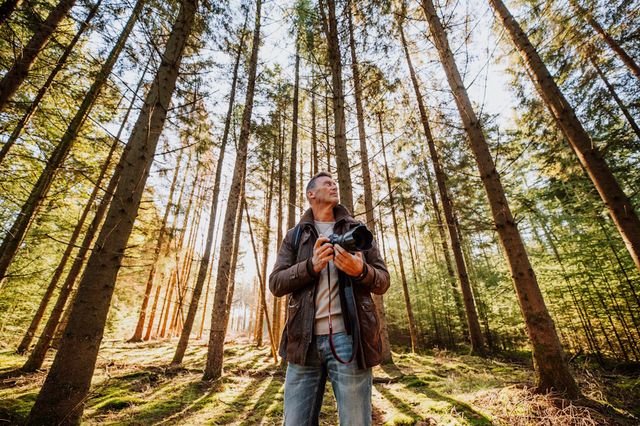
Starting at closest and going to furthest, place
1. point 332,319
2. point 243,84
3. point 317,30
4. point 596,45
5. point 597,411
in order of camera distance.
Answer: point 332,319 < point 597,411 < point 317,30 < point 596,45 < point 243,84

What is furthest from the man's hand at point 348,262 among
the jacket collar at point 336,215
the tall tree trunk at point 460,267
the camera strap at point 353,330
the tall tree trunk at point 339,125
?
the tall tree trunk at point 460,267

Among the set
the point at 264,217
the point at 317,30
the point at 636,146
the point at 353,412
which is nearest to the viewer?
the point at 353,412

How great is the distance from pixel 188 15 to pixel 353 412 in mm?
5183

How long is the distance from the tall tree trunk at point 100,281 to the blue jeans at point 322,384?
2527 mm

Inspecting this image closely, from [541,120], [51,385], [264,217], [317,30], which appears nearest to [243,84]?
[317,30]

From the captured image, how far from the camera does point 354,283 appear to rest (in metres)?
1.59

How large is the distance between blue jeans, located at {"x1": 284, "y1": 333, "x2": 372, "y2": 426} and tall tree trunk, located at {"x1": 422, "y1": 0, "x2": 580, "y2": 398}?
11.8ft

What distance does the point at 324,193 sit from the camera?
199cm

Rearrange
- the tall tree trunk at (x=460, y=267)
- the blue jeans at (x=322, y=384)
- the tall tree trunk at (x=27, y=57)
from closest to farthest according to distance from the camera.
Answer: the blue jeans at (x=322, y=384)
the tall tree trunk at (x=27, y=57)
the tall tree trunk at (x=460, y=267)

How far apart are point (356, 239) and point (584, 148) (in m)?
6.10

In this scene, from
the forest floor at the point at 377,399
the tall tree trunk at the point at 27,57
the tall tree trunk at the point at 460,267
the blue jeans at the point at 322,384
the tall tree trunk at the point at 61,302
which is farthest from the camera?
the tall tree trunk at the point at 460,267

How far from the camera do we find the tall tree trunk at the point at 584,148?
4.39m

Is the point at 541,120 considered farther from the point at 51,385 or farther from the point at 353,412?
the point at 51,385

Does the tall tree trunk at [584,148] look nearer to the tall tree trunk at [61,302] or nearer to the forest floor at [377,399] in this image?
the forest floor at [377,399]
